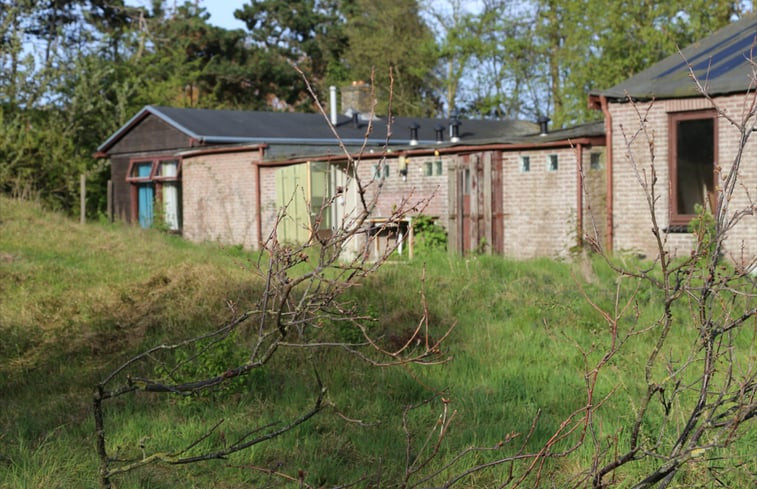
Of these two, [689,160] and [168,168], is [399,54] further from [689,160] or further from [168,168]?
[689,160]

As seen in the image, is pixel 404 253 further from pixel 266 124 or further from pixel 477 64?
pixel 477 64

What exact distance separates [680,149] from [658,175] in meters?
0.52

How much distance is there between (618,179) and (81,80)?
18.1 metres

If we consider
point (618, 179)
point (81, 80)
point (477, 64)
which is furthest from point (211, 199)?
point (477, 64)

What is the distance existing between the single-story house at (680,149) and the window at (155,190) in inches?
472

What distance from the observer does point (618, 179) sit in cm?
1427

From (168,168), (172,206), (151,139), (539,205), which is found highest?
(151,139)

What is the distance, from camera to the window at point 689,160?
43.7 feet

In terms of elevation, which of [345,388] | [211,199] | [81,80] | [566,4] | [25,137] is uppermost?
[566,4]

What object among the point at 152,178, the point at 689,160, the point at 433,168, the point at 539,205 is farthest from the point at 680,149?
the point at 152,178

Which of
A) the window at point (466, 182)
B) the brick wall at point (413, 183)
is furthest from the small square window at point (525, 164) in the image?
the brick wall at point (413, 183)

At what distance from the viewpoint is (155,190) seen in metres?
23.4

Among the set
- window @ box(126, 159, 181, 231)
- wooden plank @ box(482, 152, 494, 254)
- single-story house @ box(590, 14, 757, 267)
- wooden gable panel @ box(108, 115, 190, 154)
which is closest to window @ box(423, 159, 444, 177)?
wooden plank @ box(482, 152, 494, 254)

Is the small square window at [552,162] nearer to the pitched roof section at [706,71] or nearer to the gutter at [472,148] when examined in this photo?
the gutter at [472,148]
